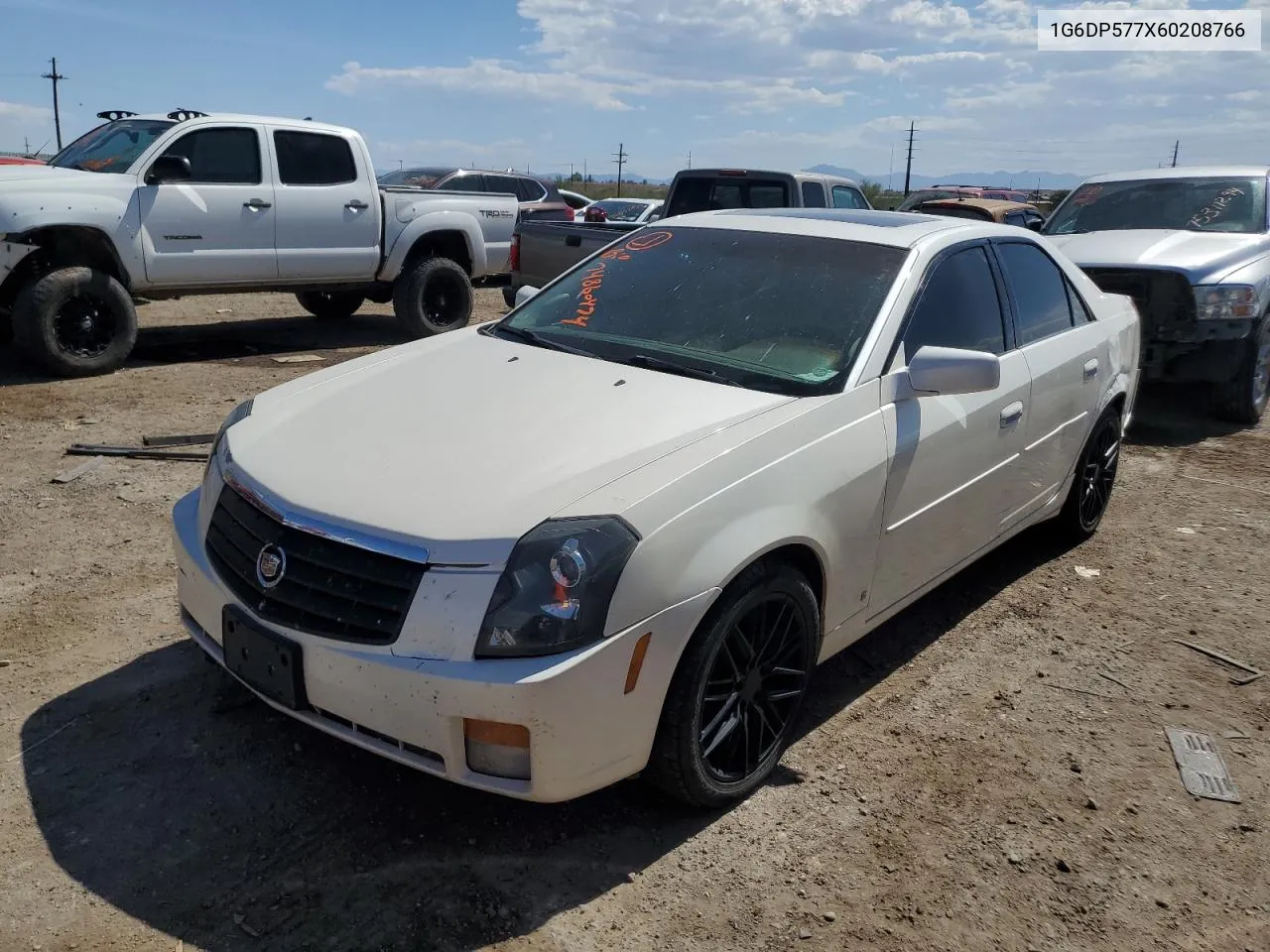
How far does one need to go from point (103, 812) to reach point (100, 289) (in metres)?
6.34

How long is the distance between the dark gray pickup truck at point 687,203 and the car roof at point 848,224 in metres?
4.72

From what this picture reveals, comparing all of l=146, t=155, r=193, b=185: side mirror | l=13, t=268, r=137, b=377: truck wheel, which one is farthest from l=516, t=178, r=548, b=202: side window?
l=13, t=268, r=137, b=377: truck wheel

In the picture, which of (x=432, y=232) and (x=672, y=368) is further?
(x=432, y=232)

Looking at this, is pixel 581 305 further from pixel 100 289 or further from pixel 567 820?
pixel 100 289

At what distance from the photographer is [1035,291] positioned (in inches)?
185

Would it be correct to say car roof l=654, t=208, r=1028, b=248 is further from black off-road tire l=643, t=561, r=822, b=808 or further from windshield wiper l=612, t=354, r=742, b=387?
black off-road tire l=643, t=561, r=822, b=808

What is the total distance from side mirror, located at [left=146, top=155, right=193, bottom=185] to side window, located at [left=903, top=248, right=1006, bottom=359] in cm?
671

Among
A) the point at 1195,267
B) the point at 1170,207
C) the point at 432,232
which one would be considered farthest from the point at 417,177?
the point at 1195,267

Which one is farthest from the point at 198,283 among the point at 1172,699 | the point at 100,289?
the point at 1172,699

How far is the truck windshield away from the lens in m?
10.3

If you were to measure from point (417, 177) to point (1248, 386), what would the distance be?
12.0 meters

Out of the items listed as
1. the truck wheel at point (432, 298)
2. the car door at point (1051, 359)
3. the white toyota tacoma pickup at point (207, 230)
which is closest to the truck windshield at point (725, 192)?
the white toyota tacoma pickup at point (207, 230)

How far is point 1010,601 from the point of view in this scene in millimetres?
4832

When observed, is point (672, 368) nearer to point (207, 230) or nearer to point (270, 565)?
point (270, 565)
